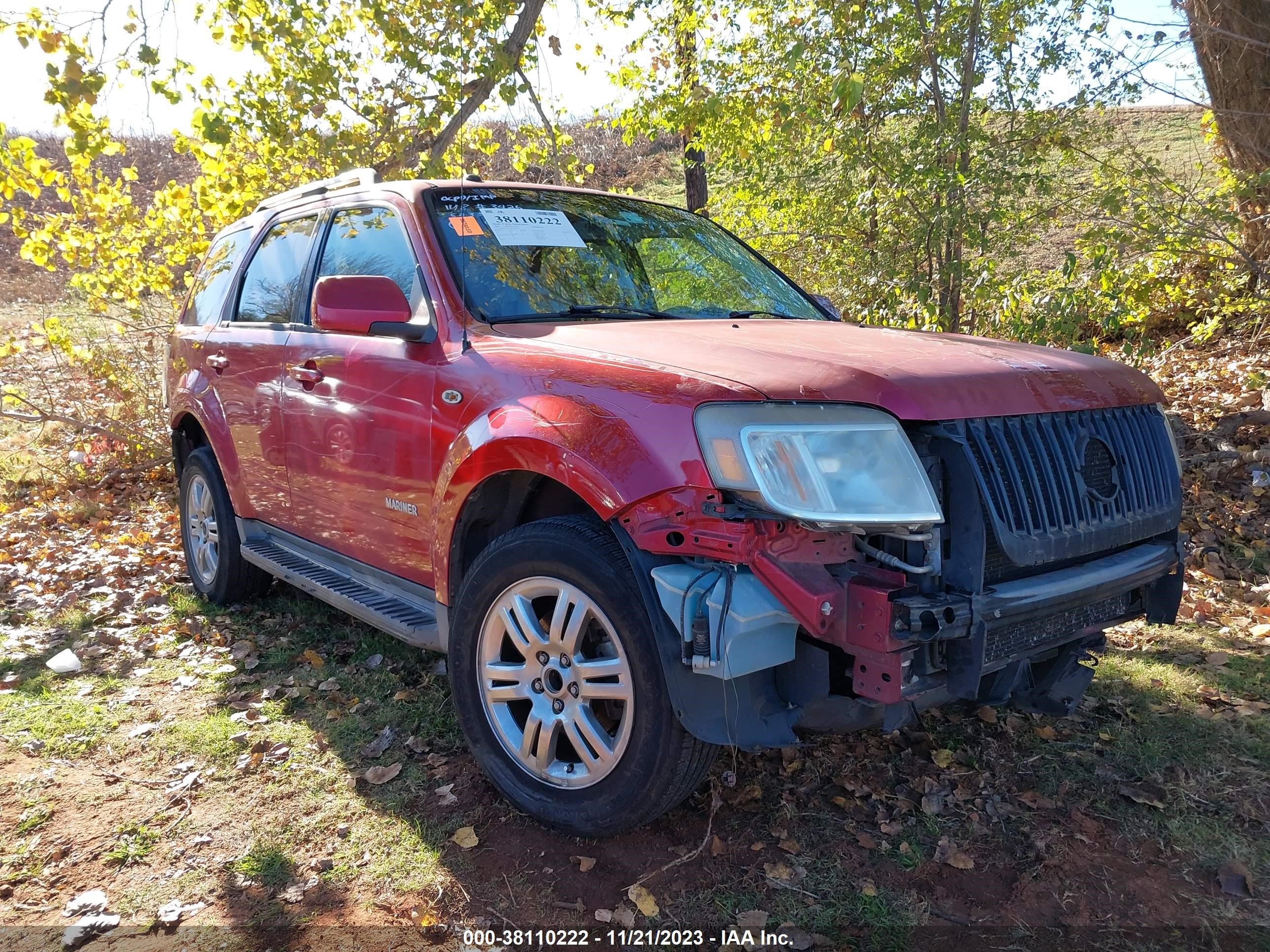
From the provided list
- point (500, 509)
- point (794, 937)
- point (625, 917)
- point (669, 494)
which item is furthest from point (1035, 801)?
point (500, 509)

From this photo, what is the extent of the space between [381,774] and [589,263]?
2055mm

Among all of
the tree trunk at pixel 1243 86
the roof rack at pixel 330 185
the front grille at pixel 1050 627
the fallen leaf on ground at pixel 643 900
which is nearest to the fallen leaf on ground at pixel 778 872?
the fallen leaf on ground at pixel 643 900

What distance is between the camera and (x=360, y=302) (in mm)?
3010

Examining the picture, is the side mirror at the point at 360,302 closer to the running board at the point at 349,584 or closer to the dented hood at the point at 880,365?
the dented hood at the point at 880,365

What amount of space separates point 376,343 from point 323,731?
61.4 inches

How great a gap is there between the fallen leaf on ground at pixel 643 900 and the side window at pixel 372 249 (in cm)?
210

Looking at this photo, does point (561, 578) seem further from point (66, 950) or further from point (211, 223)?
point (211, 223)

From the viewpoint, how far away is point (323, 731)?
3533 millimetres

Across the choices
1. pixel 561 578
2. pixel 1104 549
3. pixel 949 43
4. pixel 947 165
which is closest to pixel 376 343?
pixel 561 578

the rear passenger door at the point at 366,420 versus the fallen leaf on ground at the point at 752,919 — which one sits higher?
the rear passenger door at the point at 366,420

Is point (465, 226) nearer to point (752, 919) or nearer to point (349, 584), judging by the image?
point (349, 584)

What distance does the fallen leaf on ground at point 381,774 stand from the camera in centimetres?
313

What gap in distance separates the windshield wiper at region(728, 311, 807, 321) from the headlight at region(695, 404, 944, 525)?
1325 millimetres

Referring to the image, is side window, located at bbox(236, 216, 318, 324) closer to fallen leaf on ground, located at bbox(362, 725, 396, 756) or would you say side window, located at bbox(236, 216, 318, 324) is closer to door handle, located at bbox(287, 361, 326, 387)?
door handle, located at bbox(287, 361, 326, 387)
